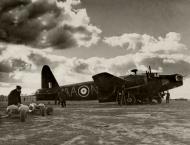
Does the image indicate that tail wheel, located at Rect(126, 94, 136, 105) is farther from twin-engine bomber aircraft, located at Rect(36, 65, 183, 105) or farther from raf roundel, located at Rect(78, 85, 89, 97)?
raf roundel, located at Rect(78, 85, 89, 97)

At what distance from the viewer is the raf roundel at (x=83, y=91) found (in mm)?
30375

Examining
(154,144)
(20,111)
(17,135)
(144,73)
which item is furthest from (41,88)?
(154,144)

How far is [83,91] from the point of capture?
30.6m

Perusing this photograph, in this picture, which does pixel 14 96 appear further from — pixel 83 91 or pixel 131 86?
pixel 83 91


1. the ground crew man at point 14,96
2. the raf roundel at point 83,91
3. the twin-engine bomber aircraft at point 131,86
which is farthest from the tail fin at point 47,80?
the ground crew man at point 14,96

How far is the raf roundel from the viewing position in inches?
1196

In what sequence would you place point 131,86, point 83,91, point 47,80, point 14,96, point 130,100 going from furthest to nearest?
point 47,80
point 83,91
point 131,86
point 130,100
point 14,96

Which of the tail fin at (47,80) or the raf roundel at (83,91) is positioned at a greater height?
the tail fin at (47,80)

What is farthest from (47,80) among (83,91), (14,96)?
(14,96)

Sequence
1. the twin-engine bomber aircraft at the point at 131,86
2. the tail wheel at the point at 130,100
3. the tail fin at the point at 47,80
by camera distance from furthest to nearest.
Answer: the tail fin at the point at 47,80
the twin-engine bomber aircraft at the point at 131,86
the tail wheel at the point at 130,100

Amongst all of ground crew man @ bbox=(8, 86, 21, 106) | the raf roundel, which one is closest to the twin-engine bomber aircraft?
the raf roundel

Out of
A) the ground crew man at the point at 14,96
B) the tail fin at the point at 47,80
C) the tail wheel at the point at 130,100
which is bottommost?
the tail wheel at the point at 130,100

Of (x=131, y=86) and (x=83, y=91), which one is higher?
(x=131, y=86)

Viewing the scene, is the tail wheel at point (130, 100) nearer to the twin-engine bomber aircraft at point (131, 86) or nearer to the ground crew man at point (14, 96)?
the twin-engine bomber aircraft at point (131, 86)
